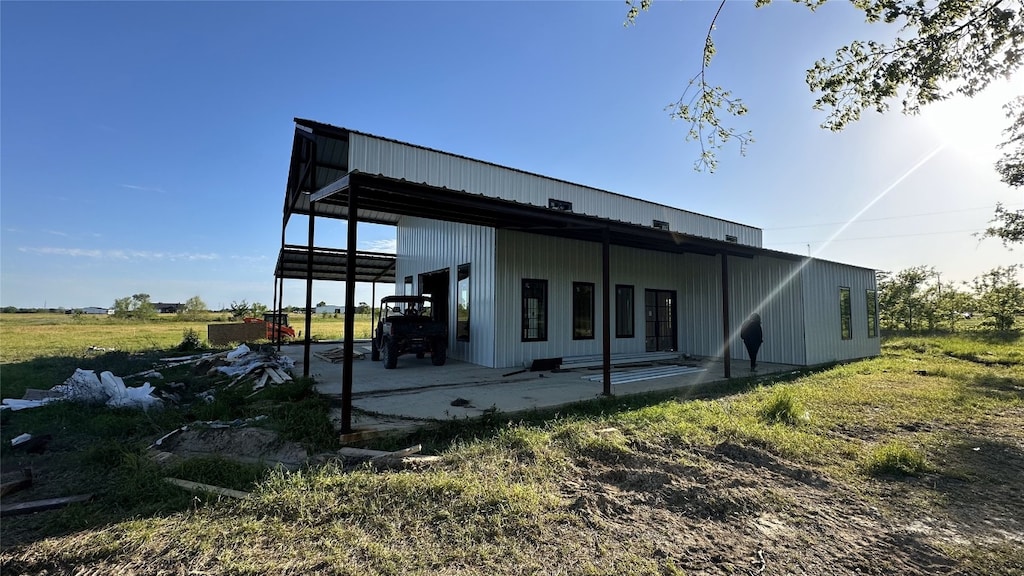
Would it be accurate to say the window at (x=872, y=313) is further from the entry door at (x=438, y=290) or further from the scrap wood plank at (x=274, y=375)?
the scrap wood plank at (x=274, y=375)

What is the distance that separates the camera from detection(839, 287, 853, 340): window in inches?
513

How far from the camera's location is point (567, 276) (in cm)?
1178

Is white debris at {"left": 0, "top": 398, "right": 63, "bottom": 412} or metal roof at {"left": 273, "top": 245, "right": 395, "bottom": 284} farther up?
metal roof at {"left": 273, "top": 245, "right": 395, "bottom": 284}

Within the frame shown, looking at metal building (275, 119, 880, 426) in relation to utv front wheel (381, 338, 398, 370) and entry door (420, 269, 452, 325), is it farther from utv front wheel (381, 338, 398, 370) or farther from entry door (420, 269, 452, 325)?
utv front wheel (381, 338, 398, 370)

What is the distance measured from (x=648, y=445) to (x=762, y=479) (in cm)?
112

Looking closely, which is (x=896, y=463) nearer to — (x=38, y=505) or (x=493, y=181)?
(x=38, y=505)

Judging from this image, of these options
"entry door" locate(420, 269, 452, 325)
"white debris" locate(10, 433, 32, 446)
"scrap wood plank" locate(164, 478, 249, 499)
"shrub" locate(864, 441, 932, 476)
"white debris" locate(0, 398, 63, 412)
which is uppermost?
"entry door" locate(420, 269, 452, 325)

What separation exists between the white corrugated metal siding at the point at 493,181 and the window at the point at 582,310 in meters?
3.09

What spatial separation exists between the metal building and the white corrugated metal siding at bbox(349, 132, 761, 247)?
40mm

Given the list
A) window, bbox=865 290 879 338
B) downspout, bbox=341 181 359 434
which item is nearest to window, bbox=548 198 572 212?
downspout, bbox=341 181 359 434

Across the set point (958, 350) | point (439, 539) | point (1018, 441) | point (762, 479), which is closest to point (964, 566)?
point (762, 479)

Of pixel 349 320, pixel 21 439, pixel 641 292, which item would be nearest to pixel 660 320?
pixel 641 292

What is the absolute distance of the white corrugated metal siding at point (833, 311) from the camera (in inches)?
469

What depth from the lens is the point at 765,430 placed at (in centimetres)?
534
